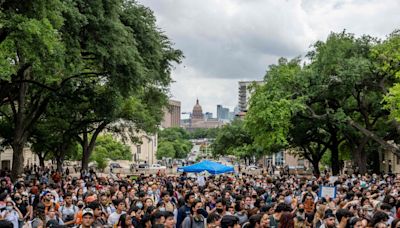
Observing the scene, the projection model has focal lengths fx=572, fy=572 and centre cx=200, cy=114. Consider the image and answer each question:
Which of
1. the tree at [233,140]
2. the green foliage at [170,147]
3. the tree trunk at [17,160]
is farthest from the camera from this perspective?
the green foliage at [170,147]

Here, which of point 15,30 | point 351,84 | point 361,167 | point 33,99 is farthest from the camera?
point 361,167

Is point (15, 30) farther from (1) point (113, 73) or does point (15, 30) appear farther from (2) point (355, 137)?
(2) point (355, 137)

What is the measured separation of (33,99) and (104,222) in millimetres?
21713

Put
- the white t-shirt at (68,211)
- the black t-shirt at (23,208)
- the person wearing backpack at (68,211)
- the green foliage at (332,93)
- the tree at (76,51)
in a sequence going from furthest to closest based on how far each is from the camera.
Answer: the green foliage at (332,93) → the tree at (76,51) → the black t-shirt at (23,208) → the white t-shirt at (68,211) → the person wearing backpack at (68,211)

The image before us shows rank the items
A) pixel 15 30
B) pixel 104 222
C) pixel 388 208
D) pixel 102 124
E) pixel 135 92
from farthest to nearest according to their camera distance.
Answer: pixel 102 124 → pixel 135 92 → pixel 15 30 → pixel 388 208 → pixel 104 222

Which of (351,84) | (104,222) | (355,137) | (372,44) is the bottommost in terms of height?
(104,222)

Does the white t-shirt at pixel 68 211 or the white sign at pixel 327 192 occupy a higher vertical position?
the white sign at pixel 327 192

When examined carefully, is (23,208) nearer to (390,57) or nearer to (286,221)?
(286,221)

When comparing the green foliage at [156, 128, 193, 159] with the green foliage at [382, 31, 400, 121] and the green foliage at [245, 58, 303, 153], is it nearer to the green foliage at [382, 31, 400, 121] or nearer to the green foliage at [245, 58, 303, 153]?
the green foliage at [245, 58, 303, 153]

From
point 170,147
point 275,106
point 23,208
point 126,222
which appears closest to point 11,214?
point 23,208

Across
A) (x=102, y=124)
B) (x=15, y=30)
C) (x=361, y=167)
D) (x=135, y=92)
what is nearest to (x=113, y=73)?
(x=135, y=92)

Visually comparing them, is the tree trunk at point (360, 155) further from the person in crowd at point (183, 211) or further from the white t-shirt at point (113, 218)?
the white t-shirt at point (113, 218)

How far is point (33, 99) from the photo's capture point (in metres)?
30.8

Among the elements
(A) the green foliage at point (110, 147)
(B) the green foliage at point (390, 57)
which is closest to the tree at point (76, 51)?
(B) the green foliage at point (390, 57)
